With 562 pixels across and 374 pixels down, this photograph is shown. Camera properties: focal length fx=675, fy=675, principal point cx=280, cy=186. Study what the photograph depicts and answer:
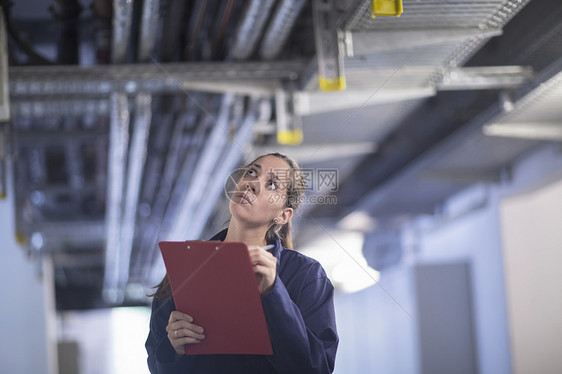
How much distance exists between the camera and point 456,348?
4.55 meters

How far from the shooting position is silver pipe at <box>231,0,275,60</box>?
7.50 ft

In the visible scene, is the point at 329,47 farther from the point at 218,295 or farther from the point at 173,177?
the point at 173,177

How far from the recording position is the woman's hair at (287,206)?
1152 mm

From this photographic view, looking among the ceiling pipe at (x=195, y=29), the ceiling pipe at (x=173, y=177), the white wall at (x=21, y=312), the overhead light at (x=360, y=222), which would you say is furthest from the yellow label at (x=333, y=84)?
the white wall at (x=21, y=312)

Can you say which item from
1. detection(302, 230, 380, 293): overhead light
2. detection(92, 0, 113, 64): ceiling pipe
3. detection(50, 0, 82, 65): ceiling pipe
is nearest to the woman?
detection(302, 230, 380, 293): overhead light

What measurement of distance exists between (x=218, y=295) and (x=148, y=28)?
161 centimetres

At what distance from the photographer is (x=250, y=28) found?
96.6 inches

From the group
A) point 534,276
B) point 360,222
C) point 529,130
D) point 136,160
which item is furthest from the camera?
point 360,222

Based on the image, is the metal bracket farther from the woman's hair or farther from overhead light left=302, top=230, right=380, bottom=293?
the woman's hair

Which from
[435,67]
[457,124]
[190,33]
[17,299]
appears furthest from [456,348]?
[17,299]

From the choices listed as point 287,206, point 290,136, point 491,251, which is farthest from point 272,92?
point 491,251

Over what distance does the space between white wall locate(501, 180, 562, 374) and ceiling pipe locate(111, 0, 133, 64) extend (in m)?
2.38

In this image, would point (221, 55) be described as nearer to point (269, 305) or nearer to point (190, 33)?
point (190, 33)

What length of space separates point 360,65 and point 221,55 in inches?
25.6
